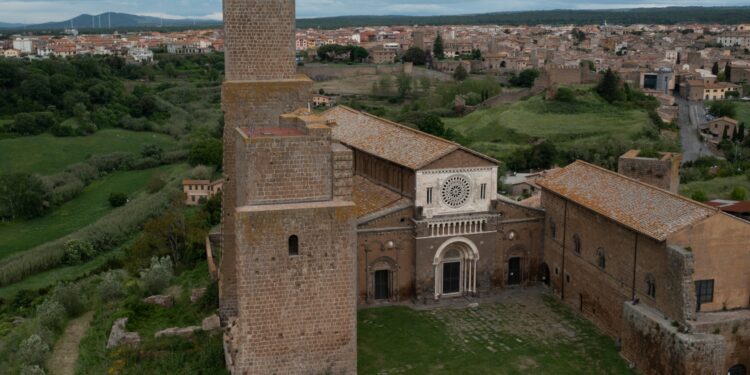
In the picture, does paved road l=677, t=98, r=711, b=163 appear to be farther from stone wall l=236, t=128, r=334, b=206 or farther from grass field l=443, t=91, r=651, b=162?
stone wall l=236, t=128, r=334, b=206

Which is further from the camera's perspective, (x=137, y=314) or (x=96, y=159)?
(x=96, y=159)

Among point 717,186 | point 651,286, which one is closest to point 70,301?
point 651,286

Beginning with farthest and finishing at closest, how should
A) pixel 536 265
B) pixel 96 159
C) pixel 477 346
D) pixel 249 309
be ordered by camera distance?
pixel 96 159, pixel 536 265, pixel 477 346, pixel 249 309

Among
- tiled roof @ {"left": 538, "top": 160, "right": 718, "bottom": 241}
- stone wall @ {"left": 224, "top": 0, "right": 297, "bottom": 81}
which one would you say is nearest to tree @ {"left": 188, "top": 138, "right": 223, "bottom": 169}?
tiled roof @ {"left": 538, "top": 160, "right": 718, "bottom": 241}

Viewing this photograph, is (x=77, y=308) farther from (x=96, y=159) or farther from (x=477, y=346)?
(x=96, y=159)

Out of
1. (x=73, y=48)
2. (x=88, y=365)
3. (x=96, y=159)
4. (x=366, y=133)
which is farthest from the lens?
(x=73, y=48)

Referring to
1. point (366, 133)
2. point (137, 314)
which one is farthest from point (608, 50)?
point (137, 314)

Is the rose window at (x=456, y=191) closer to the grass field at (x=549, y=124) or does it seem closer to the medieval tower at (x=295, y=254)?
the medieval tower at (x=295, y=254)
